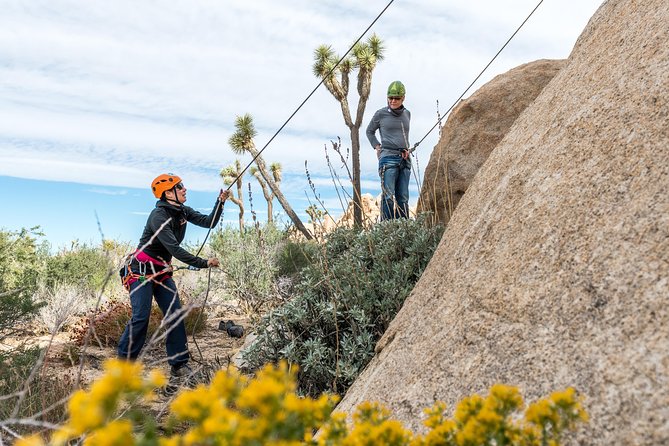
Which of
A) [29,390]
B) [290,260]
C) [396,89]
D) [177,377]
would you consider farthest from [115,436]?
[290,260]

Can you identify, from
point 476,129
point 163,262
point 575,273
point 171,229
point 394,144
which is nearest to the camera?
point 575,273

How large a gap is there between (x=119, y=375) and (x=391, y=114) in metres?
7.48

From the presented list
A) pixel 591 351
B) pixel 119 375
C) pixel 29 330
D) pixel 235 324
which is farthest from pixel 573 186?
pixel 29 330

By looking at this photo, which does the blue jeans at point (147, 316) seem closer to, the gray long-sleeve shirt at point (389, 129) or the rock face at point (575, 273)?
the rock face at point (575, 273)

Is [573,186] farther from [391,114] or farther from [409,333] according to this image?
[391,114]

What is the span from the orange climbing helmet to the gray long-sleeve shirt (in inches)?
121

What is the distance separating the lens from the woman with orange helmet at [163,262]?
232 inches

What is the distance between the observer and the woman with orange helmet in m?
5.89

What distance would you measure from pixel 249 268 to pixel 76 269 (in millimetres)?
5044

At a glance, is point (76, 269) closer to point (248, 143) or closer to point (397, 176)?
point (248, 143)

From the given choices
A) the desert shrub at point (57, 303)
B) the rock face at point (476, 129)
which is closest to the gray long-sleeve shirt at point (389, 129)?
the rock face at point (476, 129)

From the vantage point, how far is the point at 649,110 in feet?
8.63

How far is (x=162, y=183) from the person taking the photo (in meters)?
6.16

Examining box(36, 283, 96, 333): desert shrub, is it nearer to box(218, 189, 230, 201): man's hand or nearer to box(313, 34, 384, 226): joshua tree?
box(218, 189, 230, 201): man's hand
